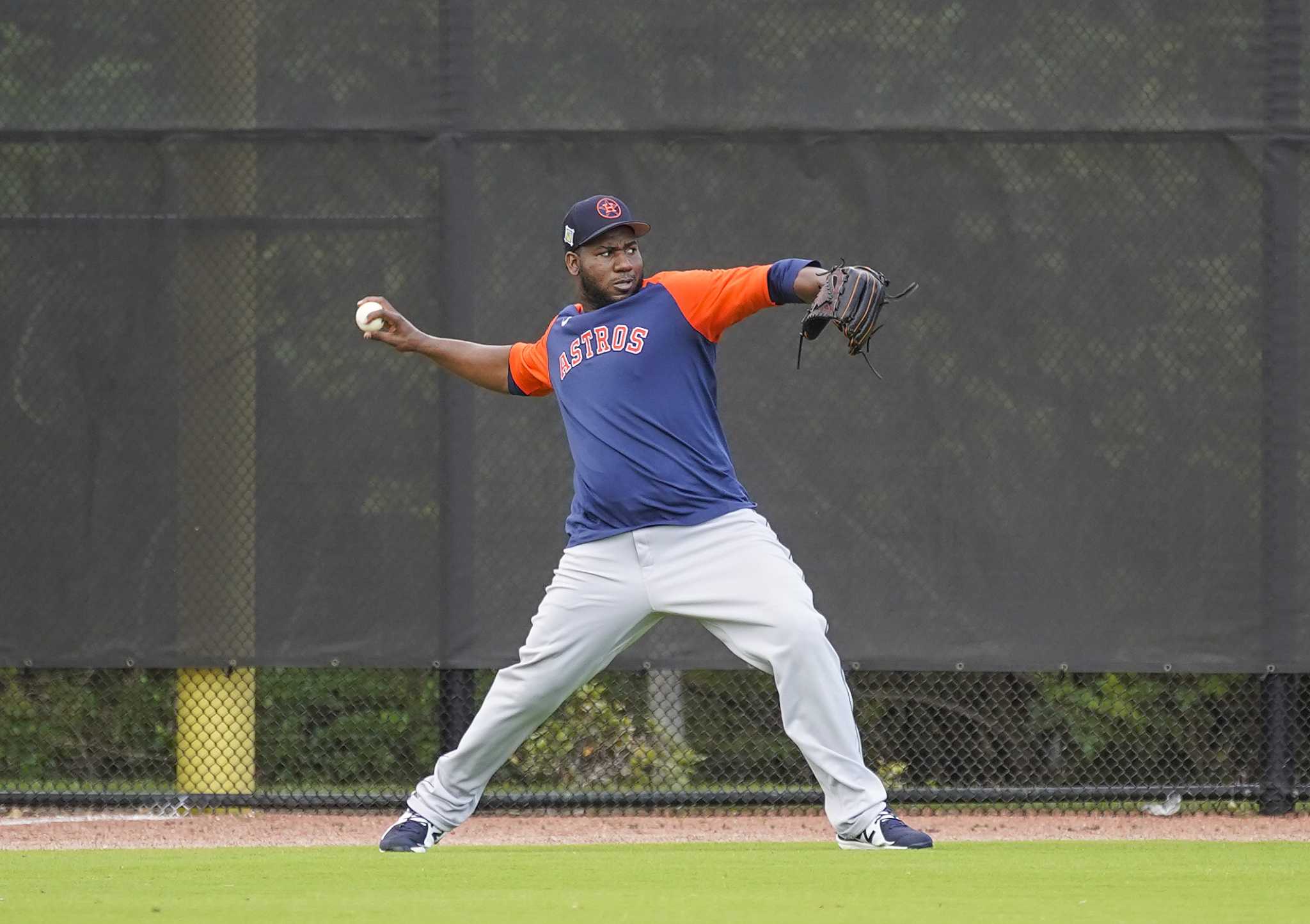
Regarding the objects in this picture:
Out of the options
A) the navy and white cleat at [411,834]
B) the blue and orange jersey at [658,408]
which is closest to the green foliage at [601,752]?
the navy and white cleat at [411,834]

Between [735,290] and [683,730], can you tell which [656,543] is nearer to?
[735,290]

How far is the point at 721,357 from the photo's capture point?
6.94 metres

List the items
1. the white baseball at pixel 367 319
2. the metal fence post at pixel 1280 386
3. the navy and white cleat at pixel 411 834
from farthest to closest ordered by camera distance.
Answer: the metal fence post at pixel 1280 386
the white baseball at pixel 367 319
the navy and white cleat at pixel 411 834

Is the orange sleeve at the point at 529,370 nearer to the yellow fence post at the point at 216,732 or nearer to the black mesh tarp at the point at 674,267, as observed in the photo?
the black mesh tarp at the point at 674,267

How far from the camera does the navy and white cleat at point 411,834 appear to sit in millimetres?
5344

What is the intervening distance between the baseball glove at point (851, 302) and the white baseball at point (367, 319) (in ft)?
4.60

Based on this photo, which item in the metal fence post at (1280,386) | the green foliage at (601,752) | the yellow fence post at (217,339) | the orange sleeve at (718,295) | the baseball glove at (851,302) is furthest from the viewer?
the green foliage at (601,752)

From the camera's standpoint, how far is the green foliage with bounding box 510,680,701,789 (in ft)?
23.4

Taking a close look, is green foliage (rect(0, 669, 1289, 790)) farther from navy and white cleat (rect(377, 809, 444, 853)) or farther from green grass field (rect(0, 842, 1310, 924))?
navy and white cleat (rect(377, 809, 444, 853))

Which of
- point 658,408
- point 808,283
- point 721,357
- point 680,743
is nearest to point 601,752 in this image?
point 680,743

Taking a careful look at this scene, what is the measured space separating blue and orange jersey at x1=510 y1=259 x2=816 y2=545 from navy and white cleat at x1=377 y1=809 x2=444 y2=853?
94 centimetres

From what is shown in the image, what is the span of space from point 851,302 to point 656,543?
0.88 meters

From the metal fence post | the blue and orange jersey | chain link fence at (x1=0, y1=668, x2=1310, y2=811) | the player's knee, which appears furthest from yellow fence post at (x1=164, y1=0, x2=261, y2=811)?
the metal fence post

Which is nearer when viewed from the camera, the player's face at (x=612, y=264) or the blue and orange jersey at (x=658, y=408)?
the blue and orange jersey at (x=658, y=408)
